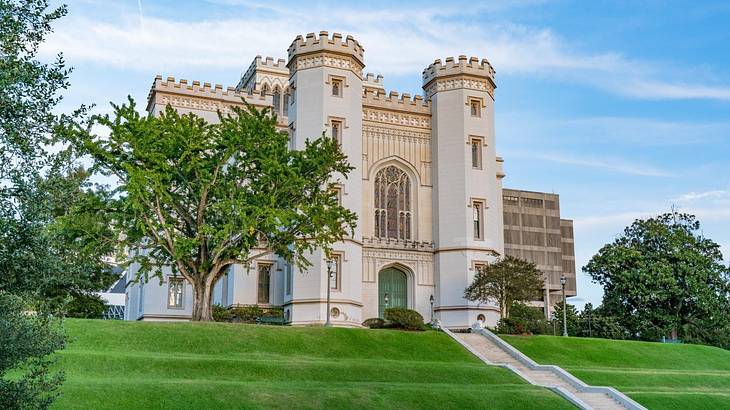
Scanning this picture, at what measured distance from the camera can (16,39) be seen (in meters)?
13.1

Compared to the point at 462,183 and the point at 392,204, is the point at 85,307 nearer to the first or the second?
the point at 392,204

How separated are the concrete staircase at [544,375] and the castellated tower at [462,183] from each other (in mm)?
5340

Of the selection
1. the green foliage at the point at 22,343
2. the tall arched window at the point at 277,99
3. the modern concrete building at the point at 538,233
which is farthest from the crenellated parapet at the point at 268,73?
the green foliage at the point at 22,343

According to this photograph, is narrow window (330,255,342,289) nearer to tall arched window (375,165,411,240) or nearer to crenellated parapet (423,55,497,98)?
tall arched window (375,165,411,240)

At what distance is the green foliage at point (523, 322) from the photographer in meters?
38.9

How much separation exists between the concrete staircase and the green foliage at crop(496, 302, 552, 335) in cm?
198

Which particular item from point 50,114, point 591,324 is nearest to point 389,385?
point 50,114

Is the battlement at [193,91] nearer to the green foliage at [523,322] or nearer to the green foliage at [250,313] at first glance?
the green foliage at [250,313]

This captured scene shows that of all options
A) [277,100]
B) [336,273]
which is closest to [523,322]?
[336,273]

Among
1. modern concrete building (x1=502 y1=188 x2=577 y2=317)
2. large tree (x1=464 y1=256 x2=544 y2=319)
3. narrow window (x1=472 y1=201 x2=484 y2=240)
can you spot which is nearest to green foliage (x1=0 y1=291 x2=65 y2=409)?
large tree (x1=464 y1=256 x2=544 y2=319)

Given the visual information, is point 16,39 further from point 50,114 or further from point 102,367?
point 102,367

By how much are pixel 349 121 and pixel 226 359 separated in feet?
65.1

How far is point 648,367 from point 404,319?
1094cm

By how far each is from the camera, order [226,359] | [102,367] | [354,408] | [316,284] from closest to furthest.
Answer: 1. [354,408]
2. [102,367]
3. [226,359]
4. [316,284]
